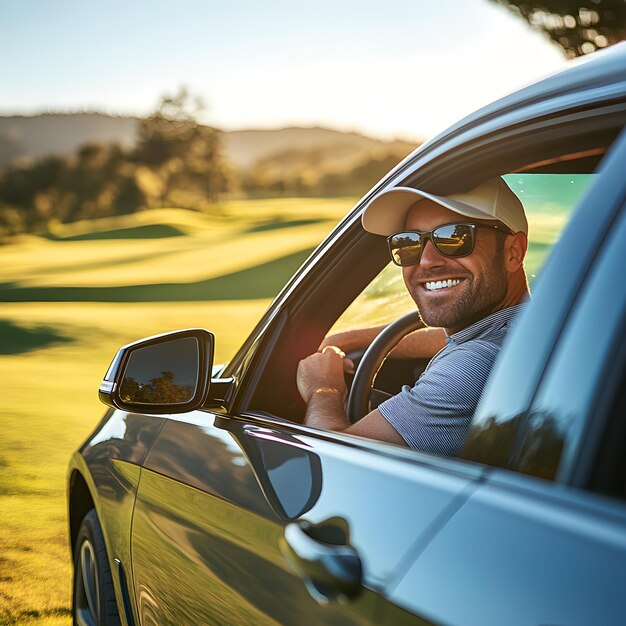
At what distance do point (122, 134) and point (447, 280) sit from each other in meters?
145

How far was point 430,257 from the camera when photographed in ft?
8.52

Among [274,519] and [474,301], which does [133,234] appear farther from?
[274,519]

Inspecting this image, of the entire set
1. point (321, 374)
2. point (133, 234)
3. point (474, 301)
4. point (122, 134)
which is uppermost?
point (122, 134)

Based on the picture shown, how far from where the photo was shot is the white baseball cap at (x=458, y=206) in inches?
93.0

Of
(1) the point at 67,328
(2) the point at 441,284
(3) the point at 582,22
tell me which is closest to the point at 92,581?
(2) the point at 441,284

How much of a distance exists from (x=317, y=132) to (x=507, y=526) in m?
153

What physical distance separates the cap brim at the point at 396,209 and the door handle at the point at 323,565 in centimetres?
89

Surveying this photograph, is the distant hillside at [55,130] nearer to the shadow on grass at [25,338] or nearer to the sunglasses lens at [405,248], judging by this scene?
the shadow on grass at [25,338]

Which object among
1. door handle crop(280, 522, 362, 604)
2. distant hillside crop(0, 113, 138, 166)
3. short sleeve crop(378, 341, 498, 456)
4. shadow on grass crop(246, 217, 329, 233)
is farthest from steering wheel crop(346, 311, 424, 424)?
distant hillside crop(0, 113, 138, 166)

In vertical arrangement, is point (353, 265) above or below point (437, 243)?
below

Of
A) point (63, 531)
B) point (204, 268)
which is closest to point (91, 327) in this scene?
point (63, 531)

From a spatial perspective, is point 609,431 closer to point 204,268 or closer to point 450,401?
point 450,401

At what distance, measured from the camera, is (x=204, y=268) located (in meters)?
40.4

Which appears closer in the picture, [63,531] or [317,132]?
[63,531]
